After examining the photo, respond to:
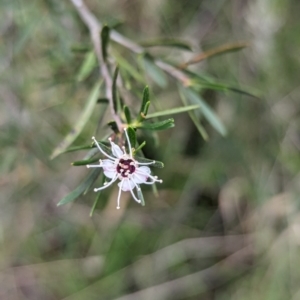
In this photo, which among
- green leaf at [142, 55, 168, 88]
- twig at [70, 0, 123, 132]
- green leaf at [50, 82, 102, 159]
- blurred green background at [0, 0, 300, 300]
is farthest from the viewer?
blurred green background at [0, 0, 300, 300]

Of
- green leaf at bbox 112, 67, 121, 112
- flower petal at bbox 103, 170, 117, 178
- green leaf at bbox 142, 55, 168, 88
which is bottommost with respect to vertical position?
flower petal at bbox 103, 170, 117, 178

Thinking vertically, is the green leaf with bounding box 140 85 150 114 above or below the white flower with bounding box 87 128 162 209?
above

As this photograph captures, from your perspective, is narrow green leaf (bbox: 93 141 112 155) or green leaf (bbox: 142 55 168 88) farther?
green leaf (bbox: 142 55 168 88)

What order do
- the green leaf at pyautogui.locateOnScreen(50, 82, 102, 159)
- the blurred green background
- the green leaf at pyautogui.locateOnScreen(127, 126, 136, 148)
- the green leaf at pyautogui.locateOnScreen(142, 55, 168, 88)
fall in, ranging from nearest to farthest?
1. the green leaf at pyautogui.locateOnScreen(127, 126, 136, 148)
2. the green leaf at pyautogui.locateOnScreen(50, 82, 102, 159)
3. the green leaf at pyautogui.locateOnScreen(142, 55, 168, 88)
4. the blurred green background

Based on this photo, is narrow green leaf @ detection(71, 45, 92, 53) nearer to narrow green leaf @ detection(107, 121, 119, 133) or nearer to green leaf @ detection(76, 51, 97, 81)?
green leaf @ detection(76, 51, 97, 81)

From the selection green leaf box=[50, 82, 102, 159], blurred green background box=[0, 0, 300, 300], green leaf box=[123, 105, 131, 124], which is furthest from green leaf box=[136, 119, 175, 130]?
blurred green background box=[0, 0, 300, 300]
